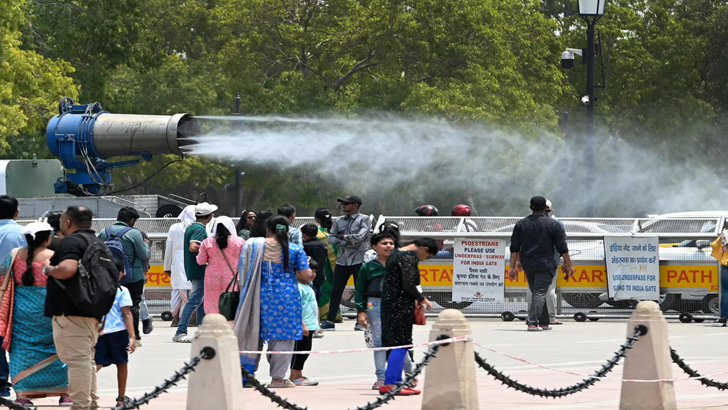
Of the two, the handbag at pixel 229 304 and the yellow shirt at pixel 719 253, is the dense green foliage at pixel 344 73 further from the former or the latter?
the handbag at pixel 229 304

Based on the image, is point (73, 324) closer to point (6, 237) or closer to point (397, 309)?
point (6, 237)

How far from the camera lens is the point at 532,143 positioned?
1613 inches

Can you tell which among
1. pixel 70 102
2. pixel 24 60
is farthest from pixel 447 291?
pixel 24 60

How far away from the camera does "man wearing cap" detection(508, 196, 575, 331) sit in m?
15.5

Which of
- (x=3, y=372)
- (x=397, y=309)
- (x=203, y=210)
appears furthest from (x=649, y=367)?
(x=203, y=210)

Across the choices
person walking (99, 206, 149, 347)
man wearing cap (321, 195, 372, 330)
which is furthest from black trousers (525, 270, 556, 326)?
person walking (99, 206, 149, 347)

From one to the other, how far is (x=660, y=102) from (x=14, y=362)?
4392cm

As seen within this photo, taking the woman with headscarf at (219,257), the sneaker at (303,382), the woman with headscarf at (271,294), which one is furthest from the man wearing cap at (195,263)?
the woman with headscarf at (271,294)

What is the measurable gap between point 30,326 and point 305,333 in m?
2.55

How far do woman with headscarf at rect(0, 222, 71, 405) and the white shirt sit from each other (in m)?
6.67

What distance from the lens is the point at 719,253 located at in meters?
16.2

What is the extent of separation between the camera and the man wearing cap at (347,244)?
1616 centimetres

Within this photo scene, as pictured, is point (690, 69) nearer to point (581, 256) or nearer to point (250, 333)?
point (581, 256)

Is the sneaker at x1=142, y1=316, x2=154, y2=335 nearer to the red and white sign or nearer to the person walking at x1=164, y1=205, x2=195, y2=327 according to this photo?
the person walking at x1=164, y1=205, x2=195, y2=327
